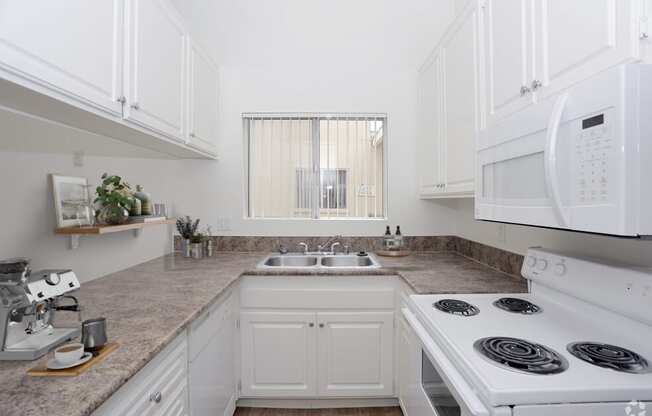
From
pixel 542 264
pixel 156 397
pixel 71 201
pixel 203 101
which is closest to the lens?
pixel 156 397

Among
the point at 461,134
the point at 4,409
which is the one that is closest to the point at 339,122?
the point at 461,134

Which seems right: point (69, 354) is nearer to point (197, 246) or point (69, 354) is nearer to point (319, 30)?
point (197, 246)

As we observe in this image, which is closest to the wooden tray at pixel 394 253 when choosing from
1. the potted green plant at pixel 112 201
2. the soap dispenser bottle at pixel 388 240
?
the soap dispenser bottle at pixel 388 240

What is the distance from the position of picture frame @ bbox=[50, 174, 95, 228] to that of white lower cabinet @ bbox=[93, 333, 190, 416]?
2.77 ft

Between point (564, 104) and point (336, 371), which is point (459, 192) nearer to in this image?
point (564, 104)

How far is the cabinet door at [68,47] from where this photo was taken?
0.92 metres

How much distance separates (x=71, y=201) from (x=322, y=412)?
1.86m

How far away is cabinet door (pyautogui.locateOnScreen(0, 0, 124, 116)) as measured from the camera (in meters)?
0.92

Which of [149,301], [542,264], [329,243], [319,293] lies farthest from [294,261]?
[542,264]

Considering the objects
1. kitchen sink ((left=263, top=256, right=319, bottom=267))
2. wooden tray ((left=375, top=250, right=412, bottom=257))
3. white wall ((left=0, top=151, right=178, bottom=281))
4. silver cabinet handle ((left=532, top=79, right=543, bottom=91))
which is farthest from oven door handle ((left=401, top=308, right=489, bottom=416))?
white wall ((left=0, top=151, right=178, bottom=281))

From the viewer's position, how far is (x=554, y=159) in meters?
0.89

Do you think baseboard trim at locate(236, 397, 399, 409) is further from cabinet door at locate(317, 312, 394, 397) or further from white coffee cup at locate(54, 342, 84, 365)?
white coffee cup at locate(54, 342, 84, 365)

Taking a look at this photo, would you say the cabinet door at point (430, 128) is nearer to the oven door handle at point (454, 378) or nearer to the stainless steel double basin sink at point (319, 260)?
the stainless steel double basin sink at point (319, 260)

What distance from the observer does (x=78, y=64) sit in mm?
1136
